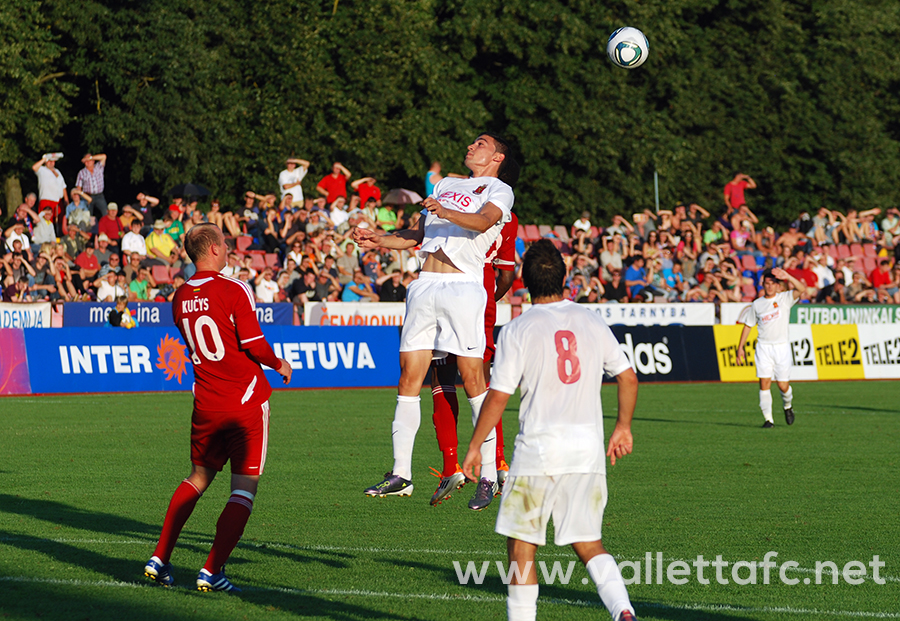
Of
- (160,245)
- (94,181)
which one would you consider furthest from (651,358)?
(94,181)

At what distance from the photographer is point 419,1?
42281 millimetres

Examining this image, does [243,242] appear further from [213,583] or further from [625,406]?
[625,406]

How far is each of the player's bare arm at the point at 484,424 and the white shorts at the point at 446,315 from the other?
2733mm

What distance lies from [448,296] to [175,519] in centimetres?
245

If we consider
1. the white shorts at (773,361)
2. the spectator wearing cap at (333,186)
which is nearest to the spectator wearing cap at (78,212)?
the spectator wearing cap at (333,186)

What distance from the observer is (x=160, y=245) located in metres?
27.3

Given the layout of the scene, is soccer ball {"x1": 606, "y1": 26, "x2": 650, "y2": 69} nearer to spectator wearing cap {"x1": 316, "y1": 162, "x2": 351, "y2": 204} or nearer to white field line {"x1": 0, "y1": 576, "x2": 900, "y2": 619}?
white field line {"x1": 0, "y1": 576, "x2": 900, "y2": 619}

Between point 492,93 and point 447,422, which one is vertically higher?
point 492,93

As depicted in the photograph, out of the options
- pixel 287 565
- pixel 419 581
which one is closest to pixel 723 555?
pixel 419 581

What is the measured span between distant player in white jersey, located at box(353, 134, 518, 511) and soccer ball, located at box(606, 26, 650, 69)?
6.43 m

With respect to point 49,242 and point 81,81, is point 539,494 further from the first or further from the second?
point 81,81

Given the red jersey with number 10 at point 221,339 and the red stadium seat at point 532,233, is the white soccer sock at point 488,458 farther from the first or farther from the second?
the red stadium seat at point 532,233

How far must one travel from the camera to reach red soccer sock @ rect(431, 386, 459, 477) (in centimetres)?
858

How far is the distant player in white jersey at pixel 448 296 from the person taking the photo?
8.38 meters
